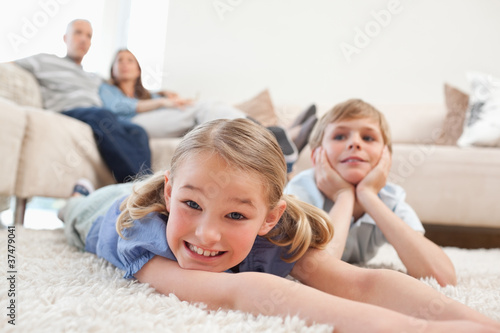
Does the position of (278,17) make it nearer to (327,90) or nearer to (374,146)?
(327,90)

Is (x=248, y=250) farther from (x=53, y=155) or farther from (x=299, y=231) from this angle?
(x=53, y=155)

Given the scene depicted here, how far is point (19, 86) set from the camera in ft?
6.51

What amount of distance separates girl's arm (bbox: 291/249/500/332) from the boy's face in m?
0.34

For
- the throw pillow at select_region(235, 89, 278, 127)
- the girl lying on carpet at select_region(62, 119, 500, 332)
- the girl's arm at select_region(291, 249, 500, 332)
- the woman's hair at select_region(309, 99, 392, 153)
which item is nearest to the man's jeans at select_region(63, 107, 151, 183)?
the throw pillow at select_region(235, 89, 278, 127)

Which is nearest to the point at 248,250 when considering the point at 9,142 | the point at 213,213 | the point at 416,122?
the point at 213,213

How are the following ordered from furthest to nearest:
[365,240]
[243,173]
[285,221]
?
[365,240]
[285,221]
[243,173]

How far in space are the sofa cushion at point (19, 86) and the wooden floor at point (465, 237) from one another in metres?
1.97

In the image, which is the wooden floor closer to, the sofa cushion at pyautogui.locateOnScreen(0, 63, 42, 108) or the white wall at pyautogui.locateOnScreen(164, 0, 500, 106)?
the white wall at pyautogui.locateOnScreen(164, 0, 500, 106)

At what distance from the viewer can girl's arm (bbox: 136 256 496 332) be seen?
48cm

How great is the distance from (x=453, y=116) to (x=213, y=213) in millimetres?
2129

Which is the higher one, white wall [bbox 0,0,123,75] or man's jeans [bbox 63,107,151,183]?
white wall [bbox 0,0,123,75]

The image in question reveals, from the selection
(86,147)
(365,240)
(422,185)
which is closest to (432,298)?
(365,240)

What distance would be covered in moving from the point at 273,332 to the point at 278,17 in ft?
10.9

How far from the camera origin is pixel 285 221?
0.79 metres
